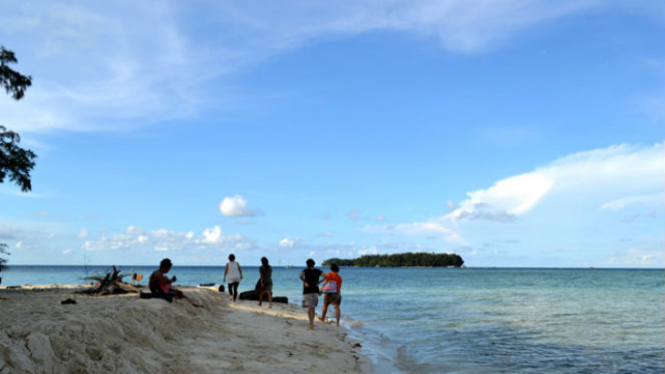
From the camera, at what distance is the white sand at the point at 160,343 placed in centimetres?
587

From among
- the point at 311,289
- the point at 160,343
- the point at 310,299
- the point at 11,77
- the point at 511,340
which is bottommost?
the point at 511,340

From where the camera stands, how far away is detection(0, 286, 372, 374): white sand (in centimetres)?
587

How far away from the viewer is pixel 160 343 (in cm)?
859

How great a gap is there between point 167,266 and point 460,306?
1930 centimetres

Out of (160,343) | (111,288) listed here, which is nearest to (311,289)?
(160,343)

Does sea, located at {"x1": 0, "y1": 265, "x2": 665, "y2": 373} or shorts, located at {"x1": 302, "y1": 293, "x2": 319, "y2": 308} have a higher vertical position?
shorts, located at {"x1": 302, "y1": 293, "x2": 319, "y2": 308}

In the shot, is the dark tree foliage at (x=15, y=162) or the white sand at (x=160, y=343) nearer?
the white sand at (x=160, y=343)

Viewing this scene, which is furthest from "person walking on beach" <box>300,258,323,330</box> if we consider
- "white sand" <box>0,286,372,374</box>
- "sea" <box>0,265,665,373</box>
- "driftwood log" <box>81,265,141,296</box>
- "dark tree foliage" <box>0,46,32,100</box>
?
"dark tree foliage" <box>0,46,32,100</box>

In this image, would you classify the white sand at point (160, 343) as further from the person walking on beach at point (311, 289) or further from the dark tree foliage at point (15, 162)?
the dark tree foliage at point (15, 162)

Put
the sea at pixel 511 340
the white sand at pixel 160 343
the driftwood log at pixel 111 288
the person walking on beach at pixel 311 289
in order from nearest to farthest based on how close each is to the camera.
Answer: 1. the white sand at pixel 160 343
2. the sea at pixel 511 340
3. the person walking on beach at pixel 311 289
4. the driftwood log at pixel 111 288

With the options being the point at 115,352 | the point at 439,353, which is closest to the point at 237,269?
the point at 439,353

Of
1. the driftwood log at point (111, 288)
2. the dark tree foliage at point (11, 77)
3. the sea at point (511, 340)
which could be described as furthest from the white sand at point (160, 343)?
the dark tree foliage at point (11, 77)

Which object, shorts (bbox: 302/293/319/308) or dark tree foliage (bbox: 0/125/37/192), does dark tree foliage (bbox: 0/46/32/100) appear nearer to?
dark tree foliage (bbox: 0/125/37/192)

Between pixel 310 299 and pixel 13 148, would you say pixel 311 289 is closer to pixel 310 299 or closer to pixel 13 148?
pixel 310 299
